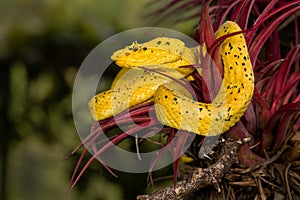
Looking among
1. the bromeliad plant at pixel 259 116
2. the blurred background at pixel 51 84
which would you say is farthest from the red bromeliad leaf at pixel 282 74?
the blurred background at pixel 51 84

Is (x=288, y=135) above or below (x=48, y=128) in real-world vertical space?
above

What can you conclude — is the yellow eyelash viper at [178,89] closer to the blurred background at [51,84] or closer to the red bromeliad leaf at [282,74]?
the red bromeliad leaf at [282,74]

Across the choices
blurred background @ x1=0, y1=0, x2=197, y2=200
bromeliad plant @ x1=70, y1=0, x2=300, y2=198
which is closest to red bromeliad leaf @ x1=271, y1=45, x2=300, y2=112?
bromeliad plant @ x1=70, y1=0, x2=300, y2=198

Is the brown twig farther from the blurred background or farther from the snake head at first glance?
the blurred background

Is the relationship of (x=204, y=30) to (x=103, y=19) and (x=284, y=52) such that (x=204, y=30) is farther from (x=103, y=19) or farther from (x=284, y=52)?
(x=103, y=19)

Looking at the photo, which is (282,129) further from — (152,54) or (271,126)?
(152,54)

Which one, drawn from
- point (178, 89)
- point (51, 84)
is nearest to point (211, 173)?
point (178, 89)

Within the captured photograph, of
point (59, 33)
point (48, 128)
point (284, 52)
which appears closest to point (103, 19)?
point (59, 33)
